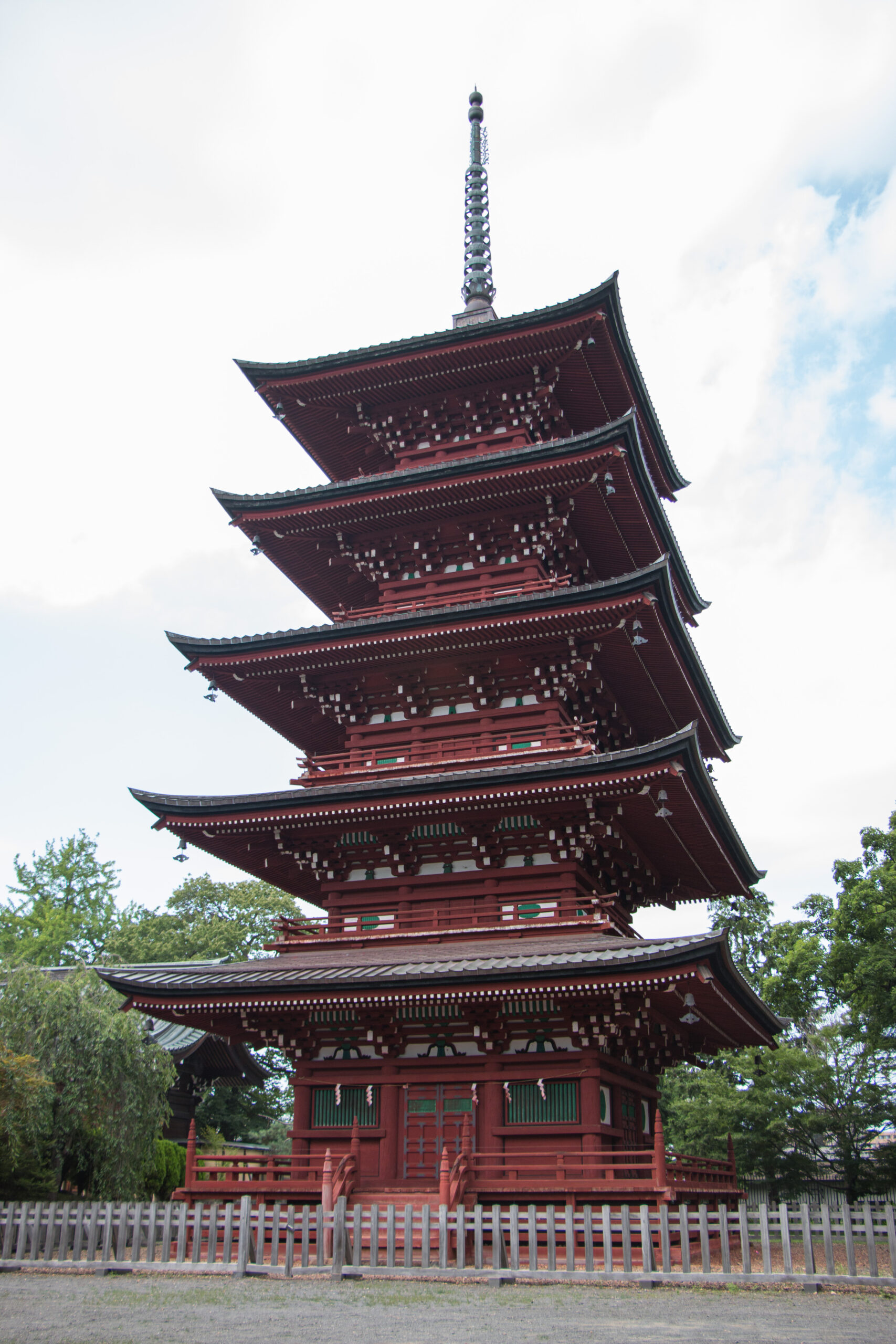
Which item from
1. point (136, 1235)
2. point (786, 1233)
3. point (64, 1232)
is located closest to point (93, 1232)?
point (64, 1232)

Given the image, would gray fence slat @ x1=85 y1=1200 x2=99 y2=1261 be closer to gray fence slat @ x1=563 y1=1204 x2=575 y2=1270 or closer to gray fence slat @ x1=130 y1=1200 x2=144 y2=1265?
gray fence slat @ x1=130 y1=1200 x2=144 y2=1265

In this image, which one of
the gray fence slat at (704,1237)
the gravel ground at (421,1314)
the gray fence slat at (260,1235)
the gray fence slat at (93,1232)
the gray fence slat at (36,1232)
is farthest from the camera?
the gray fence slat at (36,1232)

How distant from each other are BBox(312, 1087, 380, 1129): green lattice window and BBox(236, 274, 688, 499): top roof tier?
15210 mm

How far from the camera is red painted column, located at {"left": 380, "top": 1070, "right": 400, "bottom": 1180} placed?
18.6 meters

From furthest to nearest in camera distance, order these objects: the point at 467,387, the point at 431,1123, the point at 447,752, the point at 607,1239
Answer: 1. the point at 467,387
2. the point at 447,752
3. the point at 431,1123
4. the point at 607,1239

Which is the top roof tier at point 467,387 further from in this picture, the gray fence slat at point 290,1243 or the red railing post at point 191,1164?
the gray fence slat at point 290,1243

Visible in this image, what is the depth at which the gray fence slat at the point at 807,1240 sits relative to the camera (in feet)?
46.5

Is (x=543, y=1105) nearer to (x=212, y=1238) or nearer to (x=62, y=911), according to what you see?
(x=212, y=1238)

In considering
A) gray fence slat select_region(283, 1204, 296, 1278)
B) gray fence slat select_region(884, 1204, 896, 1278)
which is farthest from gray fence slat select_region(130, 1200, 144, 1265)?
gray fence slat select_region(884, 1204, 896, 1278)

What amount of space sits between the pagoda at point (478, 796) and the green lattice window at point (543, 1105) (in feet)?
0.19

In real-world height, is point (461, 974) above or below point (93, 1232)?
above

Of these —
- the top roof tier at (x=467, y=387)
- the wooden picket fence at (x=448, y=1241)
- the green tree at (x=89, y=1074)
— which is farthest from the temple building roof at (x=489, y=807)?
the top roof tier at (x=467, y=387)

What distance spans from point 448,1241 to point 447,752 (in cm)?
965

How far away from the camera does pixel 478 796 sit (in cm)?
1941
